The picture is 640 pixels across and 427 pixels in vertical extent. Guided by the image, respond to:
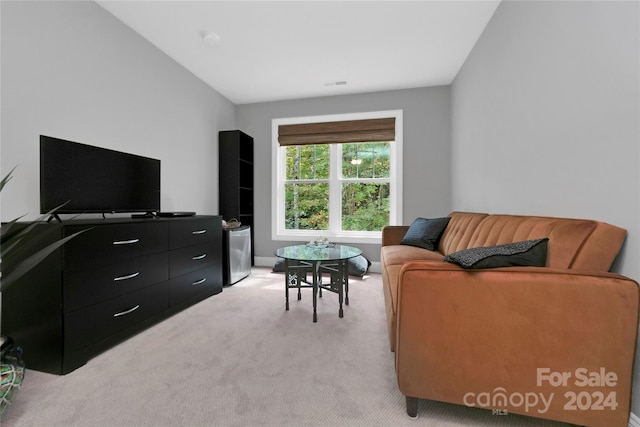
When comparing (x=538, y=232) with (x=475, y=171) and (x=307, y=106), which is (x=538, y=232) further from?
(x=307, y=106)

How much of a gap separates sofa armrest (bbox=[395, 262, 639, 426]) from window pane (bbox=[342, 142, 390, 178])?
10.4 feet

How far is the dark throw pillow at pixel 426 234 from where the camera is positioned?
Answer: 2.78 meters

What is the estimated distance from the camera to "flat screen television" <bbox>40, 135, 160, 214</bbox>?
1.72 meters

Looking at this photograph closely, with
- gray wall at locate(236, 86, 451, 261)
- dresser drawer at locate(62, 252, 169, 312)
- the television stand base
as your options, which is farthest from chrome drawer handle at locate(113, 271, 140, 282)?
gray wall at locate(236, 86, 451, 261)

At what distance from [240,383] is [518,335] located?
1.29m

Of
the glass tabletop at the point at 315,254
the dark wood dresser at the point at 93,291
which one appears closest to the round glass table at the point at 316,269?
the glass tabletop at the point at 315,254

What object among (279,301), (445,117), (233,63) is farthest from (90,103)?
(445,117)

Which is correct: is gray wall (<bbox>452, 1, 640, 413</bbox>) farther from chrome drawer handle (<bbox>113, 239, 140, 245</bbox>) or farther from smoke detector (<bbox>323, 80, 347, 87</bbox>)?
chrome drawer handle (<bbox>113, 239, 140, 245</bbox>)

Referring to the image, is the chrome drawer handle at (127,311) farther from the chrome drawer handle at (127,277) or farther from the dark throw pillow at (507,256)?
the dark throw pillow at (507,256)

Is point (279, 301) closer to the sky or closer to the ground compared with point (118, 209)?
closer to the ground

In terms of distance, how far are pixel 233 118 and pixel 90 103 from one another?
2278mm

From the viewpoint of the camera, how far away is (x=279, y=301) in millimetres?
2666

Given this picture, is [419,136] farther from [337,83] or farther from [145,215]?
[145,215]

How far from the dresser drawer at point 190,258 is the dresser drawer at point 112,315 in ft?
0.54
